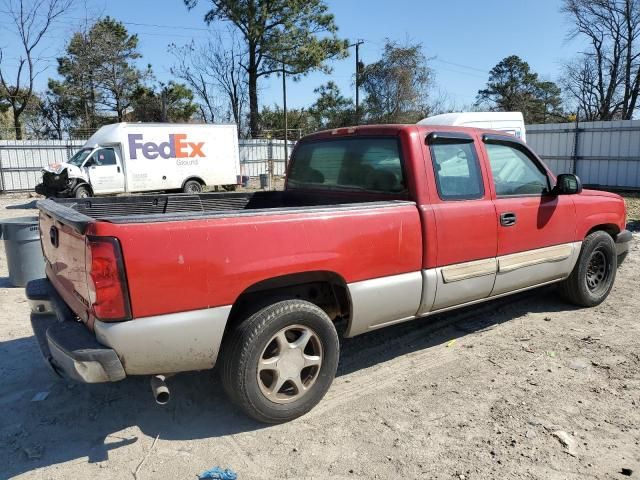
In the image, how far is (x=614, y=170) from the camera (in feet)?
61.9

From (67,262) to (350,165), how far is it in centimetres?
228

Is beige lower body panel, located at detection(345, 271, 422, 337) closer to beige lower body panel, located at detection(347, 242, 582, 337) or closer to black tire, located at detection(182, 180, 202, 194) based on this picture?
beige lower body panel, located at detection(347, 242, 582, 337)

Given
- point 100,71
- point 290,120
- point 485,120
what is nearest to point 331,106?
point 290,120

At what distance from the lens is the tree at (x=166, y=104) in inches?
1369

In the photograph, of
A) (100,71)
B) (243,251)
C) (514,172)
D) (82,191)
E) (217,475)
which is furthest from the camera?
(100,71)

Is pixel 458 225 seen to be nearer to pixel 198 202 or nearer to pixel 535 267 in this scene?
pixel 535 267

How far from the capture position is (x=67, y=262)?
3078mm

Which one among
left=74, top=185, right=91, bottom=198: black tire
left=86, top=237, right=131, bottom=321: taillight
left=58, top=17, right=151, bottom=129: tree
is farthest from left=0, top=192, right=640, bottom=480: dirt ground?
left=58, top=17, right=151, bottom=129: tree

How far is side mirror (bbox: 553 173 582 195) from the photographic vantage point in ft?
15.2

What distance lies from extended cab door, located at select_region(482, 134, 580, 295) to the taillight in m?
2.94

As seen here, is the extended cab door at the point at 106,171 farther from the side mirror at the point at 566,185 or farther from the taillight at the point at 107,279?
the taillight at the point at 107,279

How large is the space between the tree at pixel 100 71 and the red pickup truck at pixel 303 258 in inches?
1238

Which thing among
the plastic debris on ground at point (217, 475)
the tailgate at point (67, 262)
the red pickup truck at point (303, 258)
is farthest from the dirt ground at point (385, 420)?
the tailgate at point (67, 262)

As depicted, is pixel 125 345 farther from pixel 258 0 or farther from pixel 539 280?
pixel 258 0
